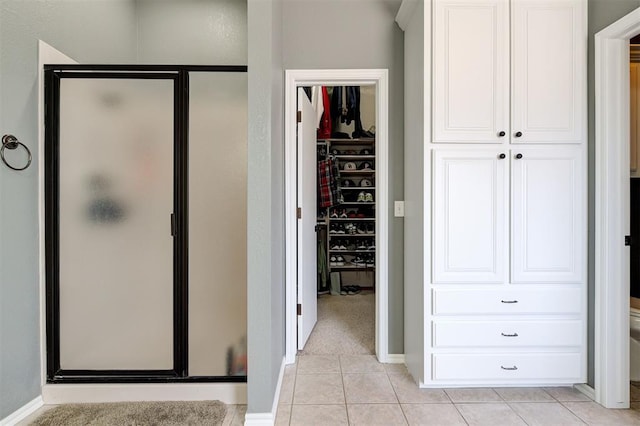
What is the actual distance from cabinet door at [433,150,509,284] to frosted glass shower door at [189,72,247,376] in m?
1.12

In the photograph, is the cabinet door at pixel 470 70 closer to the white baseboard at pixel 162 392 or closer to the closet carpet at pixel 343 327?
the closet carpet at pixel 343 327

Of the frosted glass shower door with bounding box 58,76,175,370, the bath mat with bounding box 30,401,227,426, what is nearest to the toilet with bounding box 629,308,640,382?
the bath mat with bounding box 30,401,227,426

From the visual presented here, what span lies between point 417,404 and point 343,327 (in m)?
1.24

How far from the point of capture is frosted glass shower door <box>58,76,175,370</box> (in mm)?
1807

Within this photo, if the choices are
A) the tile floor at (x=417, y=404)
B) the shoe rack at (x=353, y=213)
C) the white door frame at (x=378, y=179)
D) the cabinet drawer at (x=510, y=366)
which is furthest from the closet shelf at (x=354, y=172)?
the cabinet drawer at (x=510, y=366)

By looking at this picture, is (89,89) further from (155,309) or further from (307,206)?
(307,206)

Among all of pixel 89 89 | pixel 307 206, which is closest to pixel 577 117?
pixel 307 206

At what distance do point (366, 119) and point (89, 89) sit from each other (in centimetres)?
330


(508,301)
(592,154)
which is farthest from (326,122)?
(508,301)

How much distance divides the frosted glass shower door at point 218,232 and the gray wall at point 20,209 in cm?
83

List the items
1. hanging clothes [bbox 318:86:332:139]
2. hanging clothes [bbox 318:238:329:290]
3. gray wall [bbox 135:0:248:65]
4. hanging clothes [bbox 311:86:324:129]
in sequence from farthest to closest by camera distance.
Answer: hanging clothes [bbox 318:238:329:290]
hanging clothes [bbox 318:86:332:139]
hanging clothes [bbox 311:86:324:129]
gray wall [bbox 135:0:248:65]

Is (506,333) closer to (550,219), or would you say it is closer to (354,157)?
(550,219)

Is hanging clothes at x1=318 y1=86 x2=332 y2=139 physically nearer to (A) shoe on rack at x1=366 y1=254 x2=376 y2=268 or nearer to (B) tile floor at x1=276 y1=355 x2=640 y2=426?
(A) shoe on rack at x1=366 y1=254 x2=376 y2=268

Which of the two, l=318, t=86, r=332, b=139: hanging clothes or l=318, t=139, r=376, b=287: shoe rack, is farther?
l=318, t=139, r=376, b=287: shoe rack
